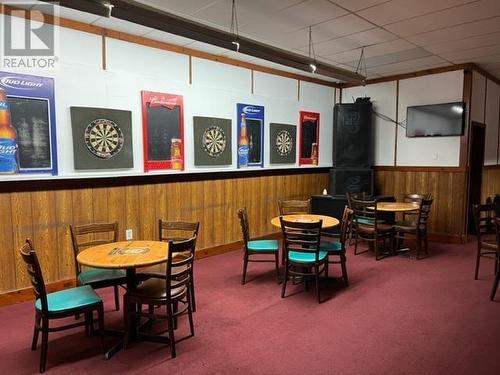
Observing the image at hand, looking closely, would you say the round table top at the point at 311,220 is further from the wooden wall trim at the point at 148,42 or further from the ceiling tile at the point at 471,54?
the ceiling tile at the point at 471,54

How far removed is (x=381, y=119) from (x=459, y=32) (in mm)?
2697

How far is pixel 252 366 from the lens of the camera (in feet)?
8.43

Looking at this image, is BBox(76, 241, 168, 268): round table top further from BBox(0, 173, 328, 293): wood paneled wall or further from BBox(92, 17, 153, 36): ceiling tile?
BBox(92, 17, 153, 36): ceiling tile

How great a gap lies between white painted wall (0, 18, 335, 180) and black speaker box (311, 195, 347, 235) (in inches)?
52.3

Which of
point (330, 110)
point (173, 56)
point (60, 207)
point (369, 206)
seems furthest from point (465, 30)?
point (60, 207)

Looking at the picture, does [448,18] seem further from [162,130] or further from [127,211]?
[127,211]

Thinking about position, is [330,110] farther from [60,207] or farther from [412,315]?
[60,207]

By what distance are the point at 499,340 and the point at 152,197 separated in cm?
397

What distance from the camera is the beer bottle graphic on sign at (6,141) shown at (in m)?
3.55

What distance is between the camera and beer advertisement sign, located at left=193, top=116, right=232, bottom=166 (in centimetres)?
520

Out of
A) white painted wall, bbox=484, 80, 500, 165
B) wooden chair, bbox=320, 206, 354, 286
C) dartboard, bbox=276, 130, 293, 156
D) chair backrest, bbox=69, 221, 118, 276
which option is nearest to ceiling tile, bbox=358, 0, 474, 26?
wooden chair, bbox=320, 206, 354, 286

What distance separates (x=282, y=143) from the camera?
6.46 m

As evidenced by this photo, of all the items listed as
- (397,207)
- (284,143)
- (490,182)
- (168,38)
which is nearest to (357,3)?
(168,38)

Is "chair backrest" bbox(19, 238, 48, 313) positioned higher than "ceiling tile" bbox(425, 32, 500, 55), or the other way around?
"ceiling tile" bbox(425, 32, 500, 55)
